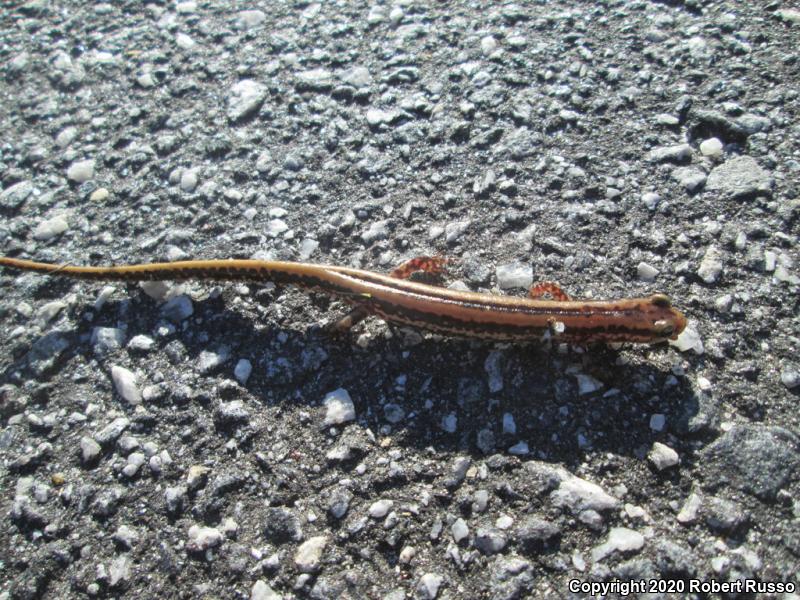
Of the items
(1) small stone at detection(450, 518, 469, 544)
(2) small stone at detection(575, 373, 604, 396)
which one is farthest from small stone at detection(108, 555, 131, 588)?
(2) small stone at detection(575, 373, 604, 396)

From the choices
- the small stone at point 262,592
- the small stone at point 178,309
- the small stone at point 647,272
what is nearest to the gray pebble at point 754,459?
the small stone at point 647,272

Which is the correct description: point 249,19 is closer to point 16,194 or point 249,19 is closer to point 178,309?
point 16,194

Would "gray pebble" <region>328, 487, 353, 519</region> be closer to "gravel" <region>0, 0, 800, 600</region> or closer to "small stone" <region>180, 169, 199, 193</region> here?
"gravel" <region>0, 0, 800, 600</region>

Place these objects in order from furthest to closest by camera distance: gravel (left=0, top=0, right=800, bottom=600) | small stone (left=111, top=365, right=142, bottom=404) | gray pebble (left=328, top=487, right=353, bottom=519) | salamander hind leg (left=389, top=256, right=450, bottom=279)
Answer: salamander hind leg (left=389, top=256, right=450, bottom=279) < small stone (left=111, top=365, right=142, bottom=404) < gray pebble (left=328, top=487, right=353, bottom=519) < gravel (left=0, top=0, right=800, bottom=600)

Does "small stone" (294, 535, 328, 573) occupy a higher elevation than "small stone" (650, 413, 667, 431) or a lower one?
lower

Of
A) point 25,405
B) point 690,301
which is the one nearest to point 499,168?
point 690,301

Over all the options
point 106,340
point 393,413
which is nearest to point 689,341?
point 393,413

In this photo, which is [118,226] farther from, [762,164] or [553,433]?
[762,164]
